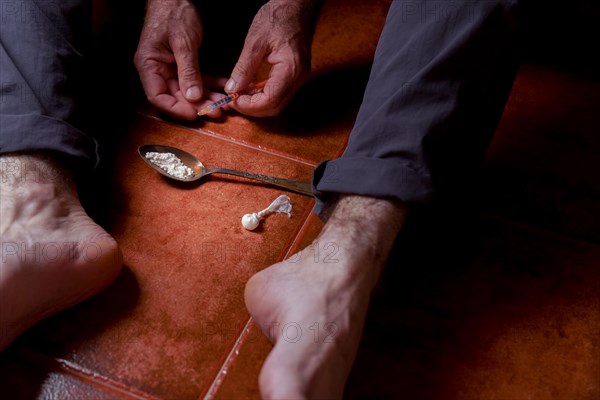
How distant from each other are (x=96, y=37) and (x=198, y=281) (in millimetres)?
662

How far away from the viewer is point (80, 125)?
954mm

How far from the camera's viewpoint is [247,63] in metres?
1.13

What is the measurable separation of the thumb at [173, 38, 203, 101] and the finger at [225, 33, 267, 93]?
61 mm

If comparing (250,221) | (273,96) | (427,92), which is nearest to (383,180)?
(427,92)

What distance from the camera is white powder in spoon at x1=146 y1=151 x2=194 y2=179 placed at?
1043mm

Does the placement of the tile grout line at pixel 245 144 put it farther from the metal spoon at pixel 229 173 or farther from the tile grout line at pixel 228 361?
the tile grout line at pixel 228 361

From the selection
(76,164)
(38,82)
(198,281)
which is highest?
(38,82)

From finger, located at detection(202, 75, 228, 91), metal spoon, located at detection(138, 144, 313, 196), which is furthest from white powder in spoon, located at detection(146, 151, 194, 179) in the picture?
finger, located at detection(202, 75, 228, 91)

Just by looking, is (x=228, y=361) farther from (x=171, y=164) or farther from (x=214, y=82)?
(x=214, y=82)

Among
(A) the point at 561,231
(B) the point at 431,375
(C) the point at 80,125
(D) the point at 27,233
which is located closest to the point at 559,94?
(A) the point at 561,231

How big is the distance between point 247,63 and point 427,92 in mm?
446

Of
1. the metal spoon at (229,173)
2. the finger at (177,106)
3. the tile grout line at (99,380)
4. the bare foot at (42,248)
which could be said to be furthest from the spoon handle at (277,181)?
the tile grout line at (99,380)

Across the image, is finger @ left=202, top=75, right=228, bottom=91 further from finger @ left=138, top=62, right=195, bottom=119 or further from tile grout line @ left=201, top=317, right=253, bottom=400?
tile grout line @ left=201, top=317, right=253, bottom=400

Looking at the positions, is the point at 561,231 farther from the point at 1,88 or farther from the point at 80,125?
the point at 1,88
